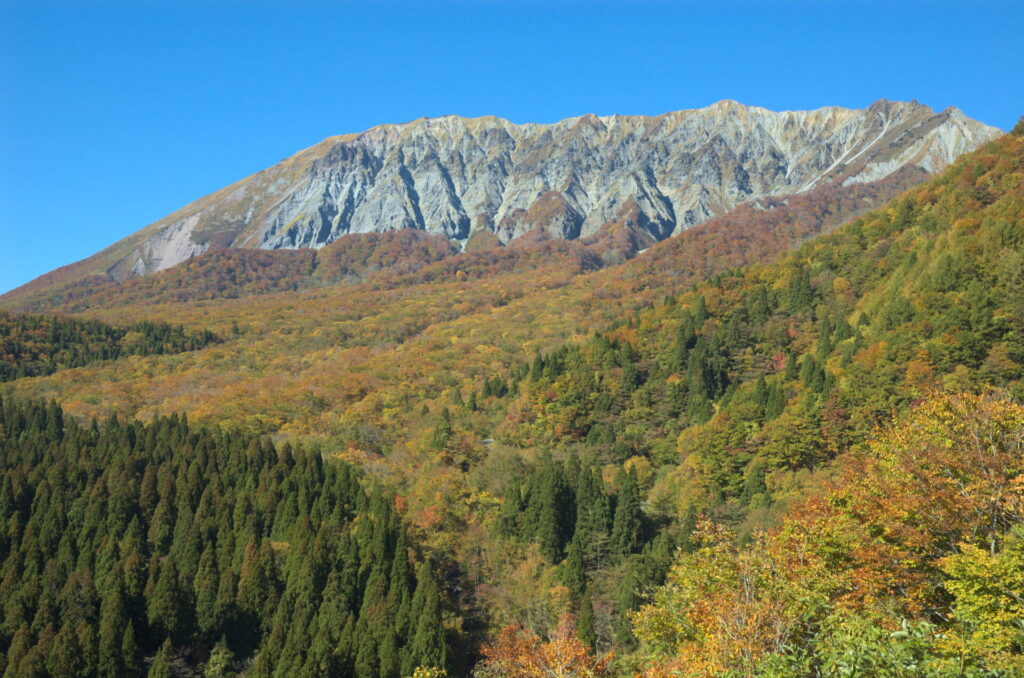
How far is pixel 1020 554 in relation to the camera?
19.1m

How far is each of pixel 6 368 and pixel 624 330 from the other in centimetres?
11583

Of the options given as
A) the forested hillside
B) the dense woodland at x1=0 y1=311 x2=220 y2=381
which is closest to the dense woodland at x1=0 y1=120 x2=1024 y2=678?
the forested hillside

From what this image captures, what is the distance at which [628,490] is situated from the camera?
69125 millimetres

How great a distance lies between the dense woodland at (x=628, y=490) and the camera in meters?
23.2

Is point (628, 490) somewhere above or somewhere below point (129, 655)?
above

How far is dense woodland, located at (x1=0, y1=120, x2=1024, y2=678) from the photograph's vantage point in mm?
23203

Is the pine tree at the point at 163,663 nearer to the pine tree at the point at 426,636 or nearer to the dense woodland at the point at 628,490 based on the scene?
the dense woodland at the point at 628,490

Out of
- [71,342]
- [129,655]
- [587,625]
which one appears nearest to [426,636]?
Result: [587,625]

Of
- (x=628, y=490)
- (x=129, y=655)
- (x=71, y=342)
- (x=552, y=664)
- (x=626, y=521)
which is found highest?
(x=71, y=342)

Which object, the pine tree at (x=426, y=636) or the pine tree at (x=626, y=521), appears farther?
the pine tree at (x=626, y=521)

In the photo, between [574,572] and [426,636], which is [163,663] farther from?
[574,572]

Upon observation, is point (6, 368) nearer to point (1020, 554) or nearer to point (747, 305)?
point (747, 305)

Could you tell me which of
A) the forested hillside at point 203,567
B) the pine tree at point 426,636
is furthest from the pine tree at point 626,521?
the pine tree at point 426,636

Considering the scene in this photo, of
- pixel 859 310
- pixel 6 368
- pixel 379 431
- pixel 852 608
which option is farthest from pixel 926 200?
pixel 6 368
